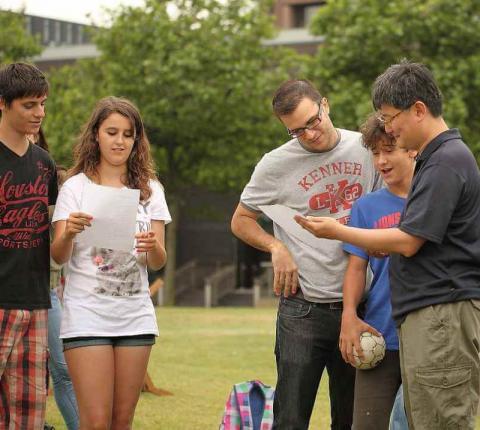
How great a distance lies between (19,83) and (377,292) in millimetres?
2012

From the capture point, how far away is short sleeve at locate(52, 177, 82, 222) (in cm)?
507

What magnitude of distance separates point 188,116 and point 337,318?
30070mm

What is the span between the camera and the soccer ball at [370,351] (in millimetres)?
4824

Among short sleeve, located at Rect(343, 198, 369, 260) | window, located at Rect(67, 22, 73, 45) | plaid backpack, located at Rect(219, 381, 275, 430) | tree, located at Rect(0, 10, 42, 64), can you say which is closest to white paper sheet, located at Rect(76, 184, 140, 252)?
short sleeve, located at Rect(343, 198, 369, 260)

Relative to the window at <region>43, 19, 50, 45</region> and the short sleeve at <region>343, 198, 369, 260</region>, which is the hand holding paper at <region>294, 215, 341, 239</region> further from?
the window at <region>43, 19, 50, 45</region>

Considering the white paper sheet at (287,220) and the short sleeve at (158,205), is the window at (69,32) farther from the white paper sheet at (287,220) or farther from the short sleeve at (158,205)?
the white paper sheet at (287,220)

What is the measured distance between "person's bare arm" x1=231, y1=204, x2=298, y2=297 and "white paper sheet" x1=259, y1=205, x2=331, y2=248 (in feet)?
0.47

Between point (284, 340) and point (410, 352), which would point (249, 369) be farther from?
point (410, 352)

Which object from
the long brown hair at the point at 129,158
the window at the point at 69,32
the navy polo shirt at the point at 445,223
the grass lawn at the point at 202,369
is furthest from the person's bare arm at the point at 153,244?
the window at the point at 69,32

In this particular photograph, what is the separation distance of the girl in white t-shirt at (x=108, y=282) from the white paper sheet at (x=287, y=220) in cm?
59

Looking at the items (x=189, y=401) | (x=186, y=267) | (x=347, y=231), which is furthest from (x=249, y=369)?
(x=186, y=267)

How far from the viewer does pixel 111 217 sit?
4910 millimetres

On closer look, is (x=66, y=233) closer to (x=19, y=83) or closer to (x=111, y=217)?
(x=111, y=217)

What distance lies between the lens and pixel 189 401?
9.55 metres
